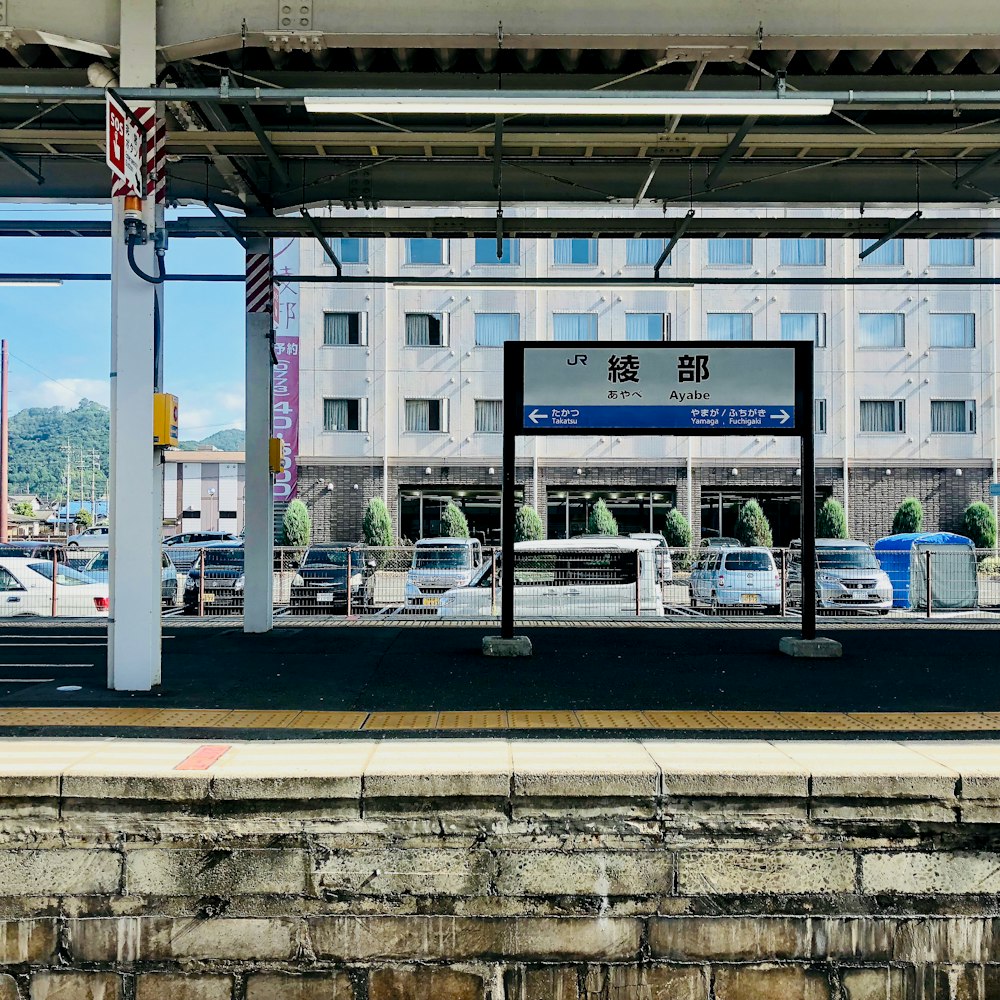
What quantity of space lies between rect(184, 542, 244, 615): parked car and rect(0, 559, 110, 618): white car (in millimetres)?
1770

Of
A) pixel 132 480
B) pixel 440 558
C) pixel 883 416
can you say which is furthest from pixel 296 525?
pixel 132 480

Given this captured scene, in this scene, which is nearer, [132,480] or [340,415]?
[132,480]

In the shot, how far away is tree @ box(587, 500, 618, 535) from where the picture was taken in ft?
103

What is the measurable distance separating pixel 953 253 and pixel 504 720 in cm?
3242

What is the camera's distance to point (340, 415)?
32.7 meters

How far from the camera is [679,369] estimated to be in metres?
9.46

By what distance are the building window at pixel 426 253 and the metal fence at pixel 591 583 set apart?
1714 cm

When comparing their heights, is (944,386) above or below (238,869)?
above

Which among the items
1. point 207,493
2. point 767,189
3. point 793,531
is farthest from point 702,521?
point 207,493

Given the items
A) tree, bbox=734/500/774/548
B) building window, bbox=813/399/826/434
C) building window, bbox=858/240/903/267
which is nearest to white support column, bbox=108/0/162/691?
tree, bbox=734/500/774/548

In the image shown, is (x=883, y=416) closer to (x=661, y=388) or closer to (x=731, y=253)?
(x=731, y=253)

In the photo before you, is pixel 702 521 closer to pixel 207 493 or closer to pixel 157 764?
A: pixel 157 764

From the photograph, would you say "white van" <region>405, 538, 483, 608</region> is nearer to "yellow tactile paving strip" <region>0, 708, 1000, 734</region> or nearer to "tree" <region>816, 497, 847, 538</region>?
"yellow tactile paving strip" <region>0, 708, 1000, 734</region>

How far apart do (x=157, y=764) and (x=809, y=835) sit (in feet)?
10.6
